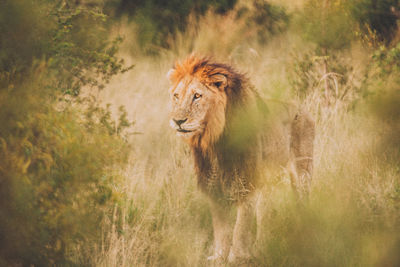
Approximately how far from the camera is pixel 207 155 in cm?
457

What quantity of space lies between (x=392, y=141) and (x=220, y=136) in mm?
2377

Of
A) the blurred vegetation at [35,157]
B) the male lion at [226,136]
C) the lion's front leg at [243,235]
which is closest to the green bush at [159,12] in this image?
the male lion at [226,136]

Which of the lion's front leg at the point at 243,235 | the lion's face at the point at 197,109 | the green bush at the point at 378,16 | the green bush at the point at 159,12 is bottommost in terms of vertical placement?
the lion's front leg at the point at 243,235

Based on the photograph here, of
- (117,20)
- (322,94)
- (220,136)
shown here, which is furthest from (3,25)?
(117,20)

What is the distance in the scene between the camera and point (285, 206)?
4.52 m

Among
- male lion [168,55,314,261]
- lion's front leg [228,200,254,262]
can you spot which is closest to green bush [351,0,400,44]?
male lion [168,55,314,261]

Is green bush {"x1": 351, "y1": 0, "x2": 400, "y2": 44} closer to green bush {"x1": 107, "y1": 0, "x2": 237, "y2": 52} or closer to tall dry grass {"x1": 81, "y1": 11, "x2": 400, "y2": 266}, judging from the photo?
tall dry grass {"x1": 81, "y1": 11, "x2": 400, "y2": 266}

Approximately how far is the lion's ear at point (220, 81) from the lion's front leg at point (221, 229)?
1073mm

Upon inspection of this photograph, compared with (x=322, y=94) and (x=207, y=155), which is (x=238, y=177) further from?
(x=322, y=94)

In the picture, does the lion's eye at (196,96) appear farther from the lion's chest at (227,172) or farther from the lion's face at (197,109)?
the lion's chest at (227,172)

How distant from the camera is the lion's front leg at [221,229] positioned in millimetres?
4460

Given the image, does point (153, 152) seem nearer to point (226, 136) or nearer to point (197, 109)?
point (226, 136)

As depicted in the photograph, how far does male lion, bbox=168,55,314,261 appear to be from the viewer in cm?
432

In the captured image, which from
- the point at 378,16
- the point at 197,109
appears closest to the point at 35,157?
the point at 197,109
